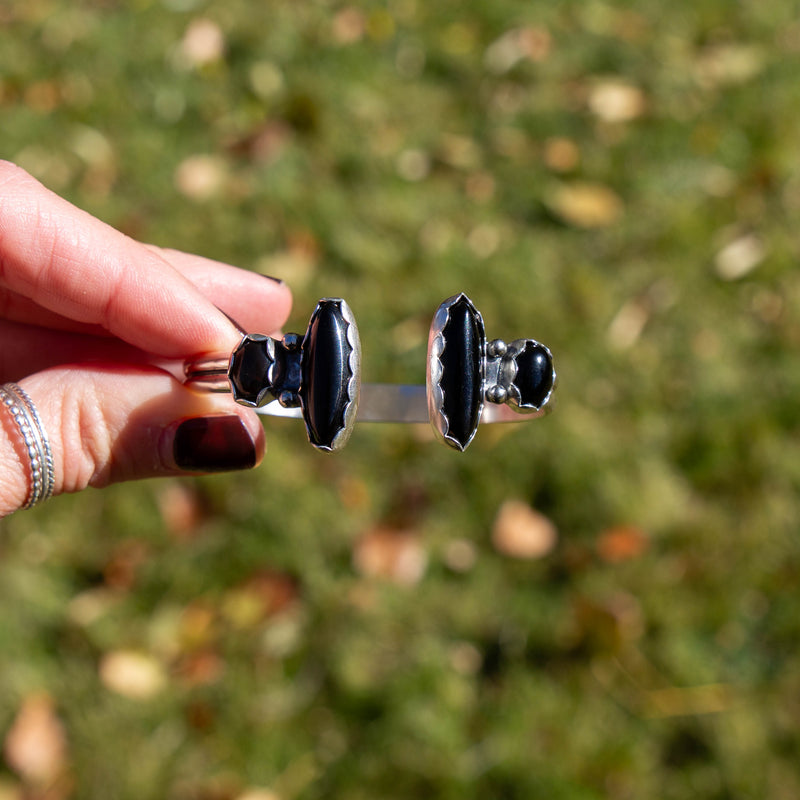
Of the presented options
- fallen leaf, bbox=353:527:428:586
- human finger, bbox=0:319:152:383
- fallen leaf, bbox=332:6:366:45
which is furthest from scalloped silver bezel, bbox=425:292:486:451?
fallen leaf, bbox=332:6:366:45

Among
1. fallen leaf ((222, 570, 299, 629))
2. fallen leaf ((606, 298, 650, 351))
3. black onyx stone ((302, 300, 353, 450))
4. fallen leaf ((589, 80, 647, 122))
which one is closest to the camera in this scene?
black onyx stone ((302, 300, 353, 450))

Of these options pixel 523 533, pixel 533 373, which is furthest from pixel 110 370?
pixel 523 533

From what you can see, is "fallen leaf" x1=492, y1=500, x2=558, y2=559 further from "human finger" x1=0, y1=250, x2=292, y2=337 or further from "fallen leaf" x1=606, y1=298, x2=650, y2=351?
"human finger" x1=0, y1=250, x2=292, y2=337

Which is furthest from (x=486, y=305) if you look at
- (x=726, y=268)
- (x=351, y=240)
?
(x=726, y=268)

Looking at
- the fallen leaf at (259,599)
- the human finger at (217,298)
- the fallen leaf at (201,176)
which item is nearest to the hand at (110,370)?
the human finger at (217,298)

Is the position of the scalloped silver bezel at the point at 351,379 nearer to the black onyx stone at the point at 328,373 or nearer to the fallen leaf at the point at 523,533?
the black onyx stone at the point at 328,373

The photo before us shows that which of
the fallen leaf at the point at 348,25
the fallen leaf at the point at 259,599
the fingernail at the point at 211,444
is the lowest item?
the fallen leaf at the point at 259,599
